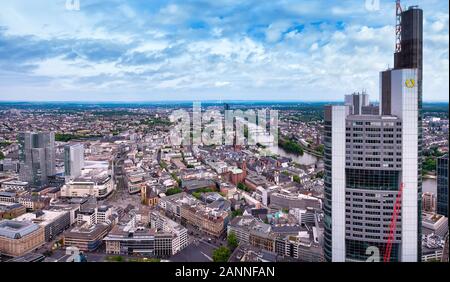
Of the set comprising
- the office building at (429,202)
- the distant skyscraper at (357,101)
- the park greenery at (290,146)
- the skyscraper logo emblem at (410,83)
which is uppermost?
the skyscraper logo emblem at (410,83)

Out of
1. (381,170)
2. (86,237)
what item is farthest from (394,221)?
(86,237)

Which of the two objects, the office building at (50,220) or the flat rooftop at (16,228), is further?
the office building at (50,220)

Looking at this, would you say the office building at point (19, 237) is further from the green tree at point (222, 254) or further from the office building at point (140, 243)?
the green tree at point (222, 254)

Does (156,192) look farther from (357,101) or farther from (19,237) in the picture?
(357,101)

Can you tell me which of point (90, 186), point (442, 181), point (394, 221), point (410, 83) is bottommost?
point (90, 186)

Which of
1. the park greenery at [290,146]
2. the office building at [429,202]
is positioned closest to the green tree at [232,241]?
the office building at [429,202]

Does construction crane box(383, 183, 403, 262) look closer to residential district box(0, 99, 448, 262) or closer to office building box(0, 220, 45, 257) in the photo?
residential district box(0, 99, 448, 262)
